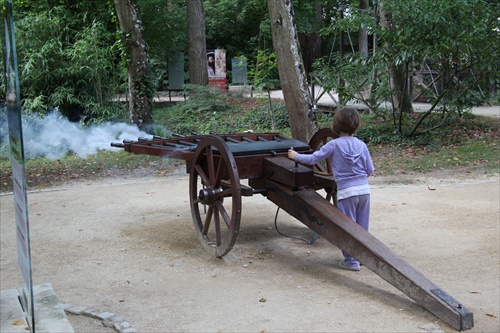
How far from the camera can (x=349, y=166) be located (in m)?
5.18

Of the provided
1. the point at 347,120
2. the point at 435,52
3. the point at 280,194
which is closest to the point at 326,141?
the point at 280,194

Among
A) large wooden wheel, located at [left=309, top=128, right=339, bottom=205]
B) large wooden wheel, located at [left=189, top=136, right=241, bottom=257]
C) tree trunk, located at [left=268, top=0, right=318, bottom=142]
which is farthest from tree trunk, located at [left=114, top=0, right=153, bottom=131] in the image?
large wooden wheel, located at [left=189, top=136, right=241, bottom=257]

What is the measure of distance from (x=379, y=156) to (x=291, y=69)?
7.38 feet

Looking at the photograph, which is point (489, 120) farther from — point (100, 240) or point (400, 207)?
point (100, 240)

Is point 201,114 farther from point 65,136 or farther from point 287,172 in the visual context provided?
point 287,172

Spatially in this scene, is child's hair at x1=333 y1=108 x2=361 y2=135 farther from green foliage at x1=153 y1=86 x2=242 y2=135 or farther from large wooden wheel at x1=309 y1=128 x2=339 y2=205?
green foliage at x1=153 y1=86 x2=242 y2=135

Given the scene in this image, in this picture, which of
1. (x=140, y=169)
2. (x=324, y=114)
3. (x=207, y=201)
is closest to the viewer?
(x=207, y=201)

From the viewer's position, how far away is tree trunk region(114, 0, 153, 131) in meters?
13.0

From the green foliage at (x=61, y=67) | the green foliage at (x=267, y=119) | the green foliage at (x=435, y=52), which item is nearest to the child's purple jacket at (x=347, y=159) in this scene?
the green foliage at (x=435, y=52)

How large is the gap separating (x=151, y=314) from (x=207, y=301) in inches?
17.8

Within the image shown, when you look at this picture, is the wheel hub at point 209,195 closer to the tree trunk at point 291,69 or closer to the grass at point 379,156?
the grass at point 379,156

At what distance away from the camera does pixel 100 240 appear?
6473mm

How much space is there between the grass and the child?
4.60 metres

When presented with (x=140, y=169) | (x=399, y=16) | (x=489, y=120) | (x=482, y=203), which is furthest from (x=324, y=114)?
(x=482, y=203)
